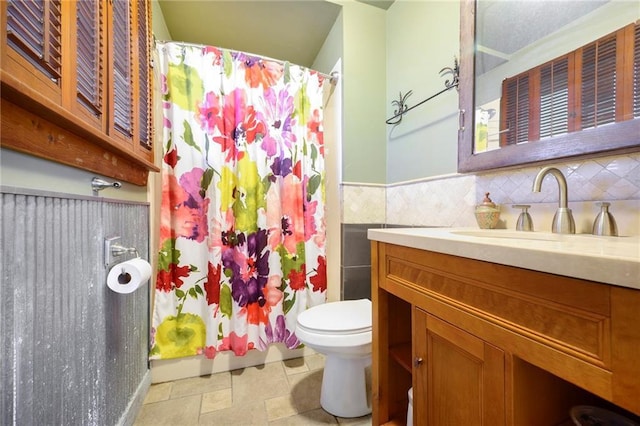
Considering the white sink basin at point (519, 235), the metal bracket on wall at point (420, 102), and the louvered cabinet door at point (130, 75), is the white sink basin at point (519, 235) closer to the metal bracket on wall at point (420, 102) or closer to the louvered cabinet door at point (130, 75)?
the metal bracket on wall at point (420, 102)

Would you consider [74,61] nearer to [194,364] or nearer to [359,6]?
[194,364]

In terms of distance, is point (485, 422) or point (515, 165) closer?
point (485, 422)

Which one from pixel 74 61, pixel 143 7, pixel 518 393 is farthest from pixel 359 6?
pixel 518 393

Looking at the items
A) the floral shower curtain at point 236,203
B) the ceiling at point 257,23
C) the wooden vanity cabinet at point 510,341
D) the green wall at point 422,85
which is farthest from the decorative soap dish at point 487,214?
the ceiling at point 257,23

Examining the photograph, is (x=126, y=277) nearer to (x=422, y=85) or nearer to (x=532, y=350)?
(x=532, y=350)

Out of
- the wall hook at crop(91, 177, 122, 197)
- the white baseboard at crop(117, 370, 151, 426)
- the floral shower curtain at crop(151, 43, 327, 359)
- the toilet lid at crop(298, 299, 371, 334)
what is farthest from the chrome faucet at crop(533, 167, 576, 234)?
the white baseboard at crop(117, 370, 151, 426)

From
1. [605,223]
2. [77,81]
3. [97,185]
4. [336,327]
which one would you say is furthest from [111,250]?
[605,223]

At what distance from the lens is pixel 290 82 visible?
1560 millimetres

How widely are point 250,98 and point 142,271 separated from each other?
1.11m

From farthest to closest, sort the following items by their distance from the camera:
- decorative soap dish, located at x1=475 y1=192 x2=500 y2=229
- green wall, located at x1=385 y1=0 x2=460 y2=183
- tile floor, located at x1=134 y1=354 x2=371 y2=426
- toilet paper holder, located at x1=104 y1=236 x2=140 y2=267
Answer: green wall, located at x1=385 y1=0 x2=460 y2=183 → tile floor, located at x1=134 y1=354 x2=371 y2=426 → decorative soap dish, located at x1=475 y1=192 x2=500 y2=229 → toilet paper holder, located at x1=104 y1=236 x2=140 y2=267

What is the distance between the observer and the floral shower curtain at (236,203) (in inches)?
53.4

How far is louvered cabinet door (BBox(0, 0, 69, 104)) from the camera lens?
0.47 meters

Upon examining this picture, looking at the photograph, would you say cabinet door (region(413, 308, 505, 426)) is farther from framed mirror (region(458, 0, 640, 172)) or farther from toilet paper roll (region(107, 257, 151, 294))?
toilet paper roll (region(107, 257, 151, 294))

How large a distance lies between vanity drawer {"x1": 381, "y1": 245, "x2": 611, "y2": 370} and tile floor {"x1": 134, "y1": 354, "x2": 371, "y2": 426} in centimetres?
94
